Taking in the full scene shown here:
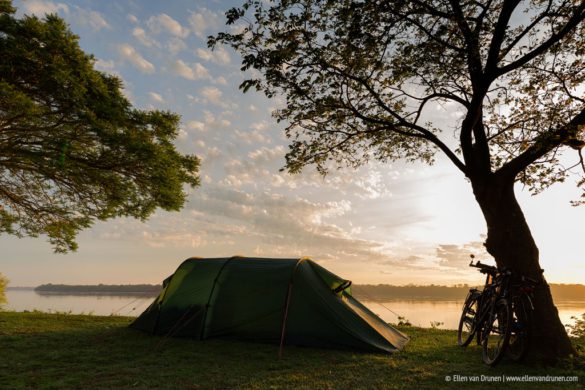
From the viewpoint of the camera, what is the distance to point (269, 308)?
8.67 m

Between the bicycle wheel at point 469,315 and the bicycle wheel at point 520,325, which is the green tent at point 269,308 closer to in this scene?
the bicycle wheel at point 469,315

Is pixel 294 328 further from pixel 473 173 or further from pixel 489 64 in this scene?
pixel 489 64

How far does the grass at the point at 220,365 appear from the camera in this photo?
582cm

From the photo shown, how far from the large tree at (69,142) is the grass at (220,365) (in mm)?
6576

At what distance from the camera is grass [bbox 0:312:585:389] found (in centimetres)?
582

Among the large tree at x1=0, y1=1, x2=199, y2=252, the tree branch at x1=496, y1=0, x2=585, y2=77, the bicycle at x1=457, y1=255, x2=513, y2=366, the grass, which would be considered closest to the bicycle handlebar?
the bicycle at x1=457, y1=255, x2=513, y2=366

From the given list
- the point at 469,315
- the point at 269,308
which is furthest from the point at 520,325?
the point at 269,308

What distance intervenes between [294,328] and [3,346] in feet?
20.8

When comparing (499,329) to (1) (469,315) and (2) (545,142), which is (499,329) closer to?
(1) (469,315)

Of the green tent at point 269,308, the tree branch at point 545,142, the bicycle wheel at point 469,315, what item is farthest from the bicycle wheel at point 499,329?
the tree branch at point 545,142

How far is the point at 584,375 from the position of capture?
20.5ft

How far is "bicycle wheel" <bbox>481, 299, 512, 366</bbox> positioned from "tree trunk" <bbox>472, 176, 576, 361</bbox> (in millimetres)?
818

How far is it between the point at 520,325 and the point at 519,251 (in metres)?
2.02

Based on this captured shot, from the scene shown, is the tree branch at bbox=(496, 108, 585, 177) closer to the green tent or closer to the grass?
the grass
